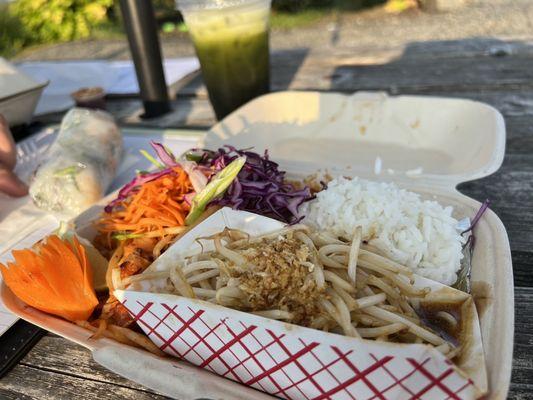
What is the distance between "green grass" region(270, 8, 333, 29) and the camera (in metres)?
6.35

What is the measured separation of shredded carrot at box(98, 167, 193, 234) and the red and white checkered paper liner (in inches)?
13.3

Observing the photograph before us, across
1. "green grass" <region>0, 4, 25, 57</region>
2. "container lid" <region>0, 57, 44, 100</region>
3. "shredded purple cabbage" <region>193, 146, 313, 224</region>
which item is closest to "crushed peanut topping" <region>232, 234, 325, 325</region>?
"shredded purple cabbage" <region>193, 146, 313, 224</region>

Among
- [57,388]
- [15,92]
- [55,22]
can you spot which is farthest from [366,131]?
[55,22]

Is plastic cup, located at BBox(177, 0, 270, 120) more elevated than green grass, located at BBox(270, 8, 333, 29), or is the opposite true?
plastic cup, located at BBox(177, 0, 270, 120)

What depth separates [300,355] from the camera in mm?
742

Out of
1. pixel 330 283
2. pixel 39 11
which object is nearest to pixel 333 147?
pixel 330 283

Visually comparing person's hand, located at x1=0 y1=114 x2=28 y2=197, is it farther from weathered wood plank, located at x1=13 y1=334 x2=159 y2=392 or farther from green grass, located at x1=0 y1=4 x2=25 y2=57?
green grass, located at x1=0 y1=4 x2=25 y2=57

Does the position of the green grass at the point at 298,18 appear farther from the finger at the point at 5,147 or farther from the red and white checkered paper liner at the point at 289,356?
the red and white checkered paper liner at the point at 289,356

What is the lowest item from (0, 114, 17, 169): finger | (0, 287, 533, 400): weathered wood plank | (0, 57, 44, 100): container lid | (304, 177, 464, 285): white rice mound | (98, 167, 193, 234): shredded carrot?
(0, 287, 533, 400): weathered wood plank

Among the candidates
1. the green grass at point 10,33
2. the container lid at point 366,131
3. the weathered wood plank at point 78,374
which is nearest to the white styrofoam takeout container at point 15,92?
the container lid at point 366,131

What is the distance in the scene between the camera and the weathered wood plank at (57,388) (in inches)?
35.4

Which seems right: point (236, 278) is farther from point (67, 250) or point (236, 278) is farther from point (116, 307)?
point (67, 250)

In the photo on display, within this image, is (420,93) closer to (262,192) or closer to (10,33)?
(262,192)

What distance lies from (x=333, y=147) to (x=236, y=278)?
1.04 meters
